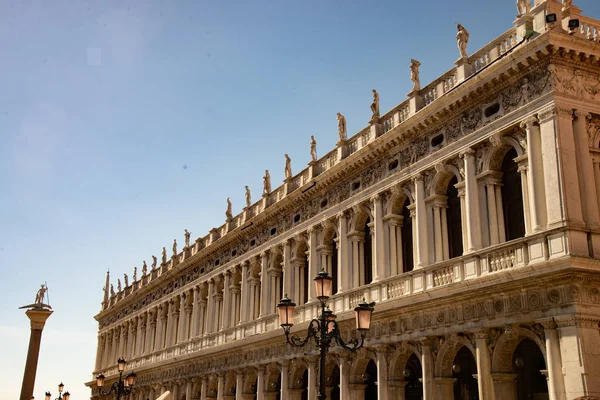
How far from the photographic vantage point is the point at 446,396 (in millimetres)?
18500

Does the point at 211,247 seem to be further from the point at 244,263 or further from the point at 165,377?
the point at 165,377

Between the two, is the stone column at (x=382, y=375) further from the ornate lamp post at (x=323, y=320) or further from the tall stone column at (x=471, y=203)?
the ornate lamp post at (x=323, y=320)

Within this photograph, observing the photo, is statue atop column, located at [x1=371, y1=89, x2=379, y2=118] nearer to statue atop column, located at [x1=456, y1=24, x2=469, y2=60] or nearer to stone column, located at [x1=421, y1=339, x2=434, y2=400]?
statue atop column, located at [x1=456, y1=24, x2=469, y2=60]

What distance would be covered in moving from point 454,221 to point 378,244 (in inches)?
122

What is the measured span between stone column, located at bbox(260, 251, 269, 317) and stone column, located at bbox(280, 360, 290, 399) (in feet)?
11.9

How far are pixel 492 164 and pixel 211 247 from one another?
2072 cm

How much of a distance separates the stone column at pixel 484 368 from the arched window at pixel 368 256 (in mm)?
6648

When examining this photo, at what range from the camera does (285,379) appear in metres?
26.3

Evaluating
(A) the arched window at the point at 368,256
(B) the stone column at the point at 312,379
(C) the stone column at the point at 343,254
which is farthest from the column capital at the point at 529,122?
(B) the stone column at the point at 312,379

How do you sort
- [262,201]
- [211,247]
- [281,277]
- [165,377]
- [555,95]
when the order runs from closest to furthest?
[555,95] → [281,277] → [262,201] → [211,247] → [165,377]

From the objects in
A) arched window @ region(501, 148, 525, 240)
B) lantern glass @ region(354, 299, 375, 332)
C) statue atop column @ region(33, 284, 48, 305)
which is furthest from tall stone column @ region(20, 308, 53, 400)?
arched window @ region(501, 148, 525, 240)

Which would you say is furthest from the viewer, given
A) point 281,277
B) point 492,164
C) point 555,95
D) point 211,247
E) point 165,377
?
point 165,377

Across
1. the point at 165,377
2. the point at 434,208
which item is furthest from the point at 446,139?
the point at 165,377

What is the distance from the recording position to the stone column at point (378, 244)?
22.0m
